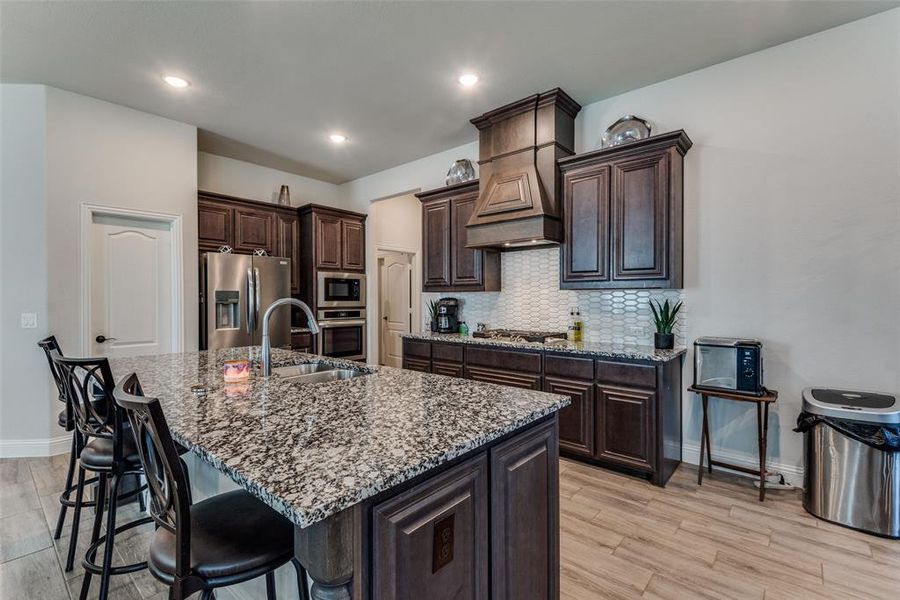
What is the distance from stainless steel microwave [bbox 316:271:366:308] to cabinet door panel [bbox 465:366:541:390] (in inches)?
92.6

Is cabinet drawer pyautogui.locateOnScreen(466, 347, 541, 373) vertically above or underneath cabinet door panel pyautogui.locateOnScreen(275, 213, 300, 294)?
underneath

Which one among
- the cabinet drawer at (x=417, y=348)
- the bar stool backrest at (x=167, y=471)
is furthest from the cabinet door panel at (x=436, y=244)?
the bar stool backrest at (x=167, y=471)

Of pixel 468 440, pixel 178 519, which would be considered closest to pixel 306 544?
pixel 178 519

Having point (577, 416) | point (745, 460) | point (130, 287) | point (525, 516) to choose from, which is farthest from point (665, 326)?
point (130, 287)

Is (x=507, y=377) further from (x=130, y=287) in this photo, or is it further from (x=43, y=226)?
(x=43, y=226)

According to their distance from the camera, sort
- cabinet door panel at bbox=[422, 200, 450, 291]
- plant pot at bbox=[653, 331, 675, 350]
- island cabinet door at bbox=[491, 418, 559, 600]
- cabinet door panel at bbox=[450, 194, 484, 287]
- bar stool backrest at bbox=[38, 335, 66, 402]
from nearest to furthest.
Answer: island cabinet door at bbox=[491, 418, 559, 600], bar stool backrest at bbox=[38, 335, 66, 402], plant pot at bbox=[653, 331, 675, 350], cabinet door panel at bbox=[450, 194, 484, 287], cabinet door panel at bbox=[422, 200, 450, 291]

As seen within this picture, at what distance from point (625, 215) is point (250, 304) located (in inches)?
151

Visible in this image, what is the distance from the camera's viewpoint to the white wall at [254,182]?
15.7ft

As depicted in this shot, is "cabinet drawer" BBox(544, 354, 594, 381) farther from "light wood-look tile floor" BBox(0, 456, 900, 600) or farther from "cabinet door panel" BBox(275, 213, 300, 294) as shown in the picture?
"cabinet door panel" BBox(275, 213, 300, 294)

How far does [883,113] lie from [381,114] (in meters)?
3.64

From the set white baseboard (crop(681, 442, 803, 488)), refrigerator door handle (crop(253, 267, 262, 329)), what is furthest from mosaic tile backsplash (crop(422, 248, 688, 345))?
refrigerator door handle (crop(253, 267, 262, 329))

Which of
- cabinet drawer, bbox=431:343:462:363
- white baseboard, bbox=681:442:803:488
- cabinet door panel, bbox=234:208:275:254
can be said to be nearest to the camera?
white baseboard, bbox=681:442:803:488

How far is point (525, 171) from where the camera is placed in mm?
3518

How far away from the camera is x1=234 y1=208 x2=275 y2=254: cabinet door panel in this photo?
465 cm
